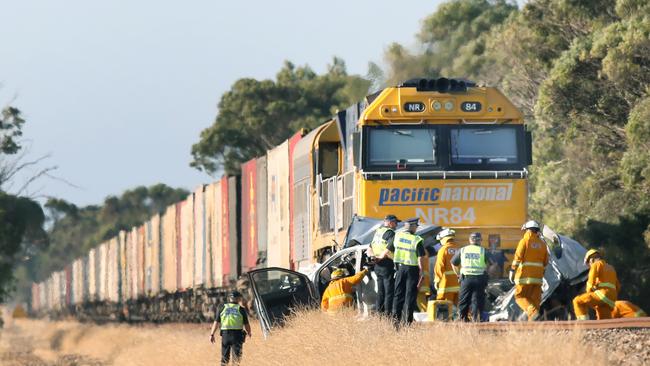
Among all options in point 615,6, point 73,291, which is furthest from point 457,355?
point 73,291

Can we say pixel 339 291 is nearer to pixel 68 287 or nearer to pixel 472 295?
pixel 472 295

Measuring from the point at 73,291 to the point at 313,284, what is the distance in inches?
2745

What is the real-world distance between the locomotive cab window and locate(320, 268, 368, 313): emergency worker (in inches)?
84.0

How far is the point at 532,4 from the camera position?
125 ft

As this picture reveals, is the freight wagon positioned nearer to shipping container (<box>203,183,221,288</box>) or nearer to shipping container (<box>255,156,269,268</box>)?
shipping container (<box>255,156,269,268</box>)

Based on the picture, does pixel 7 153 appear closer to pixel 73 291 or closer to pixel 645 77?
pixel 645 77

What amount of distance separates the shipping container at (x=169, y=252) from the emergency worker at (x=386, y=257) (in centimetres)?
2876

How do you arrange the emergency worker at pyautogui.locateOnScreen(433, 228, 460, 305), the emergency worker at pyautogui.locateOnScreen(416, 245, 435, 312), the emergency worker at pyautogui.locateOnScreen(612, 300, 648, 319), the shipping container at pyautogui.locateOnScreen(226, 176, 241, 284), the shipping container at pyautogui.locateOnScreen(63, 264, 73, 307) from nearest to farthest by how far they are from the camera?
the emergency worker at pyautogui.locateOnScreen(433, 228, 460, 305) → the emergency worker at pyautogui.locateOnScreen(612, 300, 648, 319) → the emergency worker at pyautogui.locateOnScreen(416, 245, 435, 312) → the shipping container at pyautogui.locateOnScreen(226, 176, 241, 284) → the shipping container at pyautogui.locateOnScreen(63, 264, 73, 307)

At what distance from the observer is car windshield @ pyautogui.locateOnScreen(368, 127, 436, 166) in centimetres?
2067

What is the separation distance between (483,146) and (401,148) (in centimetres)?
128

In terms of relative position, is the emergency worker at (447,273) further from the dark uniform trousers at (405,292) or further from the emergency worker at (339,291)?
the emergency worker at (339,291)

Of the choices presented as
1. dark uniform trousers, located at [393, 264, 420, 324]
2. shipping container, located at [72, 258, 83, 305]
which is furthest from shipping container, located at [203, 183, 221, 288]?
shipping container, located at [72, 258, 83, 305]

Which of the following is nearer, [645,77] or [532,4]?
[645,77]

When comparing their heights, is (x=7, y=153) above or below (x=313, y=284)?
above
